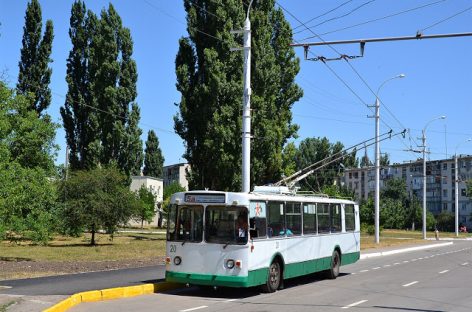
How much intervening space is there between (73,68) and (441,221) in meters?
83.8

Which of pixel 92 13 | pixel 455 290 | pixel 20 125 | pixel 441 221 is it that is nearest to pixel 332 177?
pixel 441 221

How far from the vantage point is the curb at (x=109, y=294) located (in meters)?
11.2

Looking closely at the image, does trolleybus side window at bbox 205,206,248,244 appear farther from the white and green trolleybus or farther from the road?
the road

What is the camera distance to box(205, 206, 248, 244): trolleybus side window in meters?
13.7

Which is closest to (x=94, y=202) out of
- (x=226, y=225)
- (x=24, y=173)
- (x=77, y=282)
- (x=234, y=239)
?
(x=24, y=173)

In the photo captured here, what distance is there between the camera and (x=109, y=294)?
512 inches

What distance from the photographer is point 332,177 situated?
98.9 m

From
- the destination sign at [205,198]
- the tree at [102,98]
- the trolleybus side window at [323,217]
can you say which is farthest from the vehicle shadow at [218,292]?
the tree at [102,98]

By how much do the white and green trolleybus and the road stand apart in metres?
0.50

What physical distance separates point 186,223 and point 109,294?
252cm

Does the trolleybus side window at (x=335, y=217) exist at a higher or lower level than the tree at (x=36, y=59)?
lower

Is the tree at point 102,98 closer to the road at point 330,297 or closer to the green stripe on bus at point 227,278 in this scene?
the road at point 330,297

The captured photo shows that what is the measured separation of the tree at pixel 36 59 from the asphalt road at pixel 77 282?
89.8 feet

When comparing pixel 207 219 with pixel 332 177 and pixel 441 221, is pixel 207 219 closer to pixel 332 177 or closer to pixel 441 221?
pixel 332 177
